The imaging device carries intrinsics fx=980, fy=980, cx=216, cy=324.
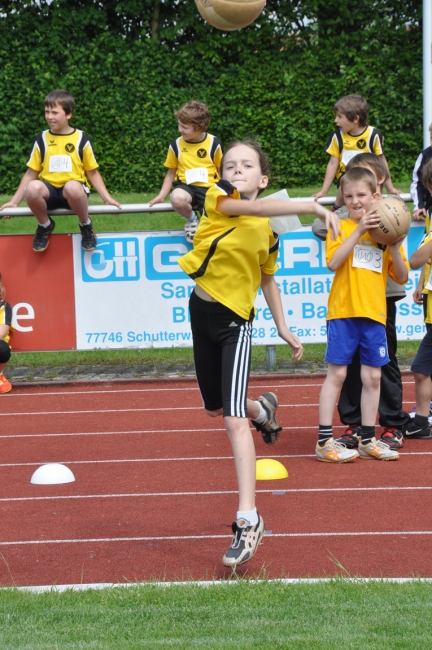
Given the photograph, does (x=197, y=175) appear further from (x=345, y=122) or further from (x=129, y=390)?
(x=129, y=390)

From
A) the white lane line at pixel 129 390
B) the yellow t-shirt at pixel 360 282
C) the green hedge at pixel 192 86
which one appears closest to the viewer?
the yellow t-shirt at pixel 360 282

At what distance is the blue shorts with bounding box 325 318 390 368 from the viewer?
6.62 metres

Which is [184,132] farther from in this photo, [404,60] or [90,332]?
[404,60]

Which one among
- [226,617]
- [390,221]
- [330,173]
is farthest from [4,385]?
[226,617]

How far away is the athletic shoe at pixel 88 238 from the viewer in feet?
33.1

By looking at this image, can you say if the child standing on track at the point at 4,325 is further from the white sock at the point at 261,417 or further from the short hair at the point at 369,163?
the short hair at the point at 369,163

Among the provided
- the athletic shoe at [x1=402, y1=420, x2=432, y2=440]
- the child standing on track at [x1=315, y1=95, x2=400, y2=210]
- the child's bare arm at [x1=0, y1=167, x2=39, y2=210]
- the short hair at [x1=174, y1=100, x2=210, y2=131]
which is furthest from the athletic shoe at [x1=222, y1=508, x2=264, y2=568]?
the child's bare arm at [x1=0, y1=167, x2=39, y2=210]

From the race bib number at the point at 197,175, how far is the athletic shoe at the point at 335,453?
414 cm

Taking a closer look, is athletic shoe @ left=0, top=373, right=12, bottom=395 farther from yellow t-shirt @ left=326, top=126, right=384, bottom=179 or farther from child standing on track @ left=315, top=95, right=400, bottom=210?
yellow t-shirt @ left=326, top=126, right=384, bottom=179

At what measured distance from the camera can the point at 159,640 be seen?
3.67 meters

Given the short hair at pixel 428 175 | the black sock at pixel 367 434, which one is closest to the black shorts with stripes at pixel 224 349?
the black sock at pixel 367 434

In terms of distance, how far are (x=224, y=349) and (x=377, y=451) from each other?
92.0 inches

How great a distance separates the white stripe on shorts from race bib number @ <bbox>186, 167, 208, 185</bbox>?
536 centimetres

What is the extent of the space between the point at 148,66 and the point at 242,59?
208 centimetres
